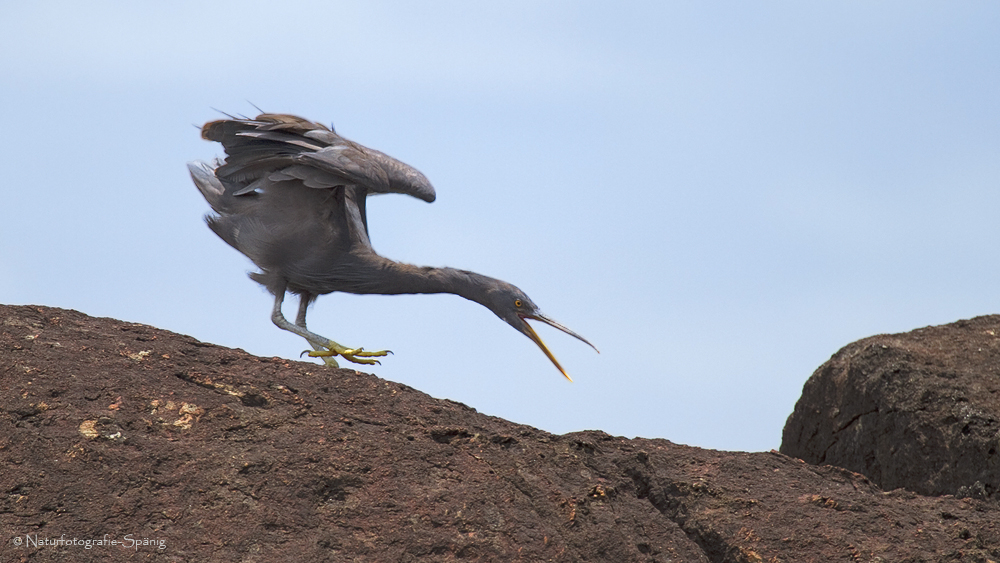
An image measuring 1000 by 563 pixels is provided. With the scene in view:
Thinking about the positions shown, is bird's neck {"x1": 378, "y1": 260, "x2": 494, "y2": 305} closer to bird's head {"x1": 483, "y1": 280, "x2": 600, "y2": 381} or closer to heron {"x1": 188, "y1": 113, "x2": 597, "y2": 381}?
heron {"x1": 188, "y1": 113, "x2": 597, "y2": 381}

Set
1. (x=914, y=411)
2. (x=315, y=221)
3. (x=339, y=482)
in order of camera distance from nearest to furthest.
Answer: (x=339, y=482)
(x=914, y=411)
(x=315, y=221)

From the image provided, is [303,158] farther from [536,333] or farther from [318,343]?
[536,333]

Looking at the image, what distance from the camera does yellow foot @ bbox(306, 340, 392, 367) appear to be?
254 inches

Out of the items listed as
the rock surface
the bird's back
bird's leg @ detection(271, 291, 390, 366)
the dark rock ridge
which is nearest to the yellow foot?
bird's leg @ detection(271, 291, 390, 366)

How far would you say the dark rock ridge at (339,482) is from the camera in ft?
12.4

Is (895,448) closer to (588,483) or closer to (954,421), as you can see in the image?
(954,421)

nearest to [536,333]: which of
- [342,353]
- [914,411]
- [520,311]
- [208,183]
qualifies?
[520,311]

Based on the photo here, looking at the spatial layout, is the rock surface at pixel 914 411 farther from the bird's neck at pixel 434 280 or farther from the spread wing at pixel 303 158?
the spread wing at pixel 303 158

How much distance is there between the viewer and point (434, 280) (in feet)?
22.0

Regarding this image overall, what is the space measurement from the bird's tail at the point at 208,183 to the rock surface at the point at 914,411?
4.25m

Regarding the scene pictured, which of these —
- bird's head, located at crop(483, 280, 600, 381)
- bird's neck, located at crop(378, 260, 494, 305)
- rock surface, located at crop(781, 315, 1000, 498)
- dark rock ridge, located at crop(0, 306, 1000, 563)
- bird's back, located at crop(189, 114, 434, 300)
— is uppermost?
bird's back, located at crop(189, 114, 434, 300)

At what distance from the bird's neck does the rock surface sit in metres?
2.27

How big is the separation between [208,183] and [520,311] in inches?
98.0

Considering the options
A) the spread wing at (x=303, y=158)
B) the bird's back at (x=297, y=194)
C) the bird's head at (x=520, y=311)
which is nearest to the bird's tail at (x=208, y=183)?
the bird's back at (x=297, y=194)
